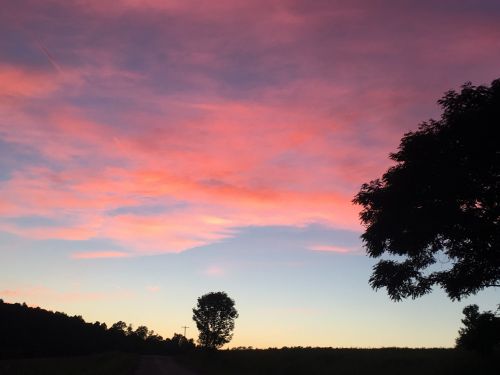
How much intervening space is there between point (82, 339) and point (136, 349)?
4245 cm

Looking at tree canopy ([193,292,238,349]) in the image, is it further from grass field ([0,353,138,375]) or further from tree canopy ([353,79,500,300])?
tree canopy ([353,79,500,300])

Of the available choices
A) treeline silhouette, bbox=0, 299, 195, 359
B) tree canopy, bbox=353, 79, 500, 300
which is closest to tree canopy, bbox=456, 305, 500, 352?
tree canopy, bbox=353, 79, 500, 300

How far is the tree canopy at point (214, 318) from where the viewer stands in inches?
3297

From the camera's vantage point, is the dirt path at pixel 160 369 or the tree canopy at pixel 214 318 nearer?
the dirt path at pixel 160 369

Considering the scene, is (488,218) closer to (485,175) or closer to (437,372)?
(485,175)

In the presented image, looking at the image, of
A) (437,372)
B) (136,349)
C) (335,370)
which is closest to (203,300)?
(335,370)

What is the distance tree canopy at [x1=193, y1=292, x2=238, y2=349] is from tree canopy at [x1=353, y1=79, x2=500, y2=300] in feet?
216

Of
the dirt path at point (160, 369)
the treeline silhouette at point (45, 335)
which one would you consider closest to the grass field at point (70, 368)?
the dirt path at point (160, 369)

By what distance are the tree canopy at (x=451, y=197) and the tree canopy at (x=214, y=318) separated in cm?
6594

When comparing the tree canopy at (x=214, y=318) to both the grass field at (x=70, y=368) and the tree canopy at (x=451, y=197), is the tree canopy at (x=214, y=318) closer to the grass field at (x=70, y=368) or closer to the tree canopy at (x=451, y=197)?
the grass field at (x=70, y=368)

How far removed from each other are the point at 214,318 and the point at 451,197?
70.9 meters

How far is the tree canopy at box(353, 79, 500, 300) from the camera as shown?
63.0ft

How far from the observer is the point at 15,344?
380ft

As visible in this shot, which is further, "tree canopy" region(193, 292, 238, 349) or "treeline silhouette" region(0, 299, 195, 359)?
"treeline silhouette" region(0, 299, 195, 359)
